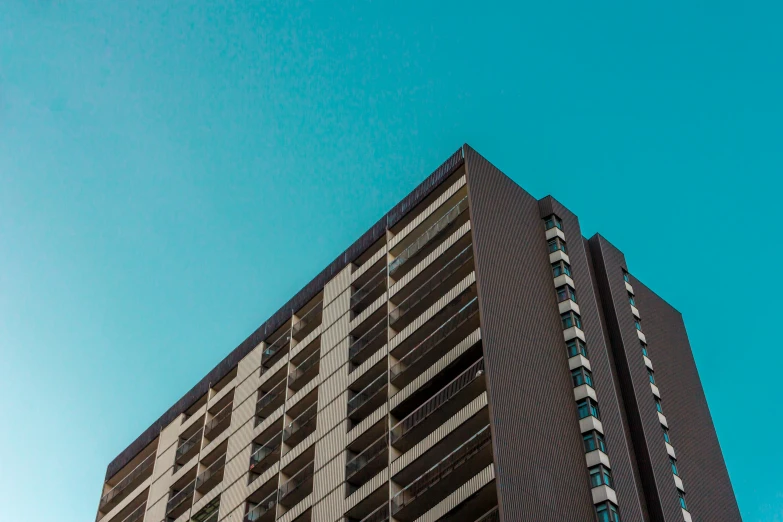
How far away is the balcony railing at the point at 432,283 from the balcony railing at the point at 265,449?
598 inches

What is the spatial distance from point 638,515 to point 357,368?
2394cm

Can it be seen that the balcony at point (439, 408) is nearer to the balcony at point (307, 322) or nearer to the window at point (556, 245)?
the window at point (556, 245)

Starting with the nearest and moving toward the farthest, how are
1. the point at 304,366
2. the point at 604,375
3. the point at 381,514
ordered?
the point at 381,514 < the point at 604,375 < the point at 304,366

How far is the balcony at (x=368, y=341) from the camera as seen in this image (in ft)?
247

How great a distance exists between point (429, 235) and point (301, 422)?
17931mm

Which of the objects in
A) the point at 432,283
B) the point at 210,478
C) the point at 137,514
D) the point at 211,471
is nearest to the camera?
the point at 432,283

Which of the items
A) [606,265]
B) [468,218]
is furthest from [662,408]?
[468,218]

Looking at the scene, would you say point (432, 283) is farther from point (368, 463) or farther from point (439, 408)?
point (368, 463)

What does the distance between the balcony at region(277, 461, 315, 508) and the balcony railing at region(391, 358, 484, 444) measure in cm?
951

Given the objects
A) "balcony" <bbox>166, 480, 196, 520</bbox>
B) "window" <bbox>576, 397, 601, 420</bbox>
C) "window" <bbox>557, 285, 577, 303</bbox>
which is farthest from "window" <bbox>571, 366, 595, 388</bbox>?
"balcony" <bbox>166, 480, 196, 520</bbox>

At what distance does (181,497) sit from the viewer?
87.2 metres

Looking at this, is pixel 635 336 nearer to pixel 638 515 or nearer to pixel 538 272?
pixel 538 272

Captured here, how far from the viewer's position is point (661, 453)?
69000 millimetres

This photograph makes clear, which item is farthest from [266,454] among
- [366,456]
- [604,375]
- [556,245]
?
[556,245]
